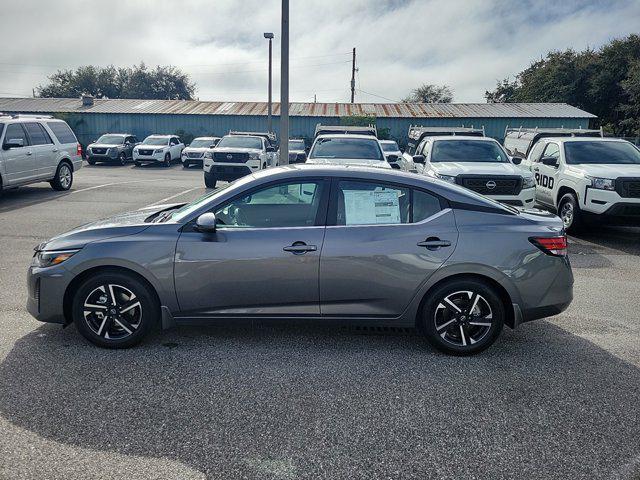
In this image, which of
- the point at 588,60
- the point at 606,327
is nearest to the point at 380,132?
the point at 588,60

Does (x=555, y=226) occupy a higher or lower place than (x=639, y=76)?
lower

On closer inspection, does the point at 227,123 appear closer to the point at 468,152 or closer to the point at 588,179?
the point at 468,152

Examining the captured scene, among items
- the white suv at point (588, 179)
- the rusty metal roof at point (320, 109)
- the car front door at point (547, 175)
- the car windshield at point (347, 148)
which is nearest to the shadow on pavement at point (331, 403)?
the white suv at point (588, 179)

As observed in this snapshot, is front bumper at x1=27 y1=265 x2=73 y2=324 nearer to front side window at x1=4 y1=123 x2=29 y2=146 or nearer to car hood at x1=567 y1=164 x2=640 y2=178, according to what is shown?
car hood at x1=567 y1=164 x2=640 y2=178

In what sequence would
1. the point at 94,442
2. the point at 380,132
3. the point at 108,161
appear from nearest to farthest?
the point at 94,442 < the point at 108,161 < the point at 380,132

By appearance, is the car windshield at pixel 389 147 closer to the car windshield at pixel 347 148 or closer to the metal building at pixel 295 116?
the car windshield at pixel 347 148

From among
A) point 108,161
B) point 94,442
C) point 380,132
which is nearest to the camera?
point 94,442

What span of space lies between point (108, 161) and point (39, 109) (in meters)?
16.1

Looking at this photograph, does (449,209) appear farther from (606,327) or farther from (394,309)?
(606,327)

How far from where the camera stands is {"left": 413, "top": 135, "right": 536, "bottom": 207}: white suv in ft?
31.9

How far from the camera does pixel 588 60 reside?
46.2m

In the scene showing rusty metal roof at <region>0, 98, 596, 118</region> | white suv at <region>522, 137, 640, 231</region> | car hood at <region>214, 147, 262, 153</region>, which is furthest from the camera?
rusty metal roof at <region>0, 98, 596, 118</region>

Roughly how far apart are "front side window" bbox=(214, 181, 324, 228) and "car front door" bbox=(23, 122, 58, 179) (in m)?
11.2

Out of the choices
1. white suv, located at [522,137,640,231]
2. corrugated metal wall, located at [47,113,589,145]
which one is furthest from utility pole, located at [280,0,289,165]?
corrugated metal wall, located at [47,113,589,145]
